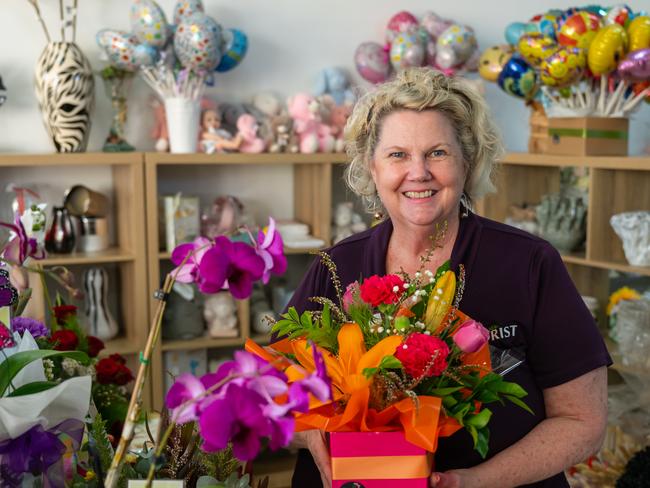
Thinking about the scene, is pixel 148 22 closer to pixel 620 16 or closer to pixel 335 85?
pixel 335 85

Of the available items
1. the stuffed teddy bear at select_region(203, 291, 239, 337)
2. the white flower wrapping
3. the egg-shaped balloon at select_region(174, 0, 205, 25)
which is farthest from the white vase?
the white flower wrapping

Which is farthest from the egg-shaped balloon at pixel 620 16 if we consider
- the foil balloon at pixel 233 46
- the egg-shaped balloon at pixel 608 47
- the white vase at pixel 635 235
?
the foil balloon at pixel 233 46

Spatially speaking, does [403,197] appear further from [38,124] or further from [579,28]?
[38,124]

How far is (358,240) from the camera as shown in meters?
1.66

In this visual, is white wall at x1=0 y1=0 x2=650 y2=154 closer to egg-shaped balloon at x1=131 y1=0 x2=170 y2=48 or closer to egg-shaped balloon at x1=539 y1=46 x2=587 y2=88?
egg-shaped balloon at x1=131 y1=0 x2=170 y2=48

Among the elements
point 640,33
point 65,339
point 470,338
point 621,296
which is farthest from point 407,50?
point 470,338

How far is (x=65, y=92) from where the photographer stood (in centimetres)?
281

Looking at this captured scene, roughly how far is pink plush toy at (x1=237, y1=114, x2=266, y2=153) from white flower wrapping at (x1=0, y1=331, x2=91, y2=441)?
6.71 feet

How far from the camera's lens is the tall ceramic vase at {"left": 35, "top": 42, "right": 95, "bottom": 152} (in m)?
2.81

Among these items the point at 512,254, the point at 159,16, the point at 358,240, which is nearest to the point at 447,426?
the point at 512,254

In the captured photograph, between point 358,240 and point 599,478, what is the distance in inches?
53.8

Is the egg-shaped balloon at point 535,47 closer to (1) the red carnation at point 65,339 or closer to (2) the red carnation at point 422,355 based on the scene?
(1) the red carnation at point 65,339

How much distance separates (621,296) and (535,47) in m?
0.92

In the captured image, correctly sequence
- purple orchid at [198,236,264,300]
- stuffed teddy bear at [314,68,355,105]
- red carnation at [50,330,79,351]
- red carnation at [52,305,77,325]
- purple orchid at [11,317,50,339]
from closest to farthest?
purple orchid at [198,236,264,300], purple orchid at [11,317,50,339], red carnation at [50,330,79,351], red carnation at [52,305,77,325], stuffed teddy bear at [314,68,355,105]
